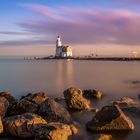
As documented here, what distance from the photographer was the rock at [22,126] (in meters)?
11.8

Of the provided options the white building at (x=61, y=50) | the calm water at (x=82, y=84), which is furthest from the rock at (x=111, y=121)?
the white building at (x=61, y=50)

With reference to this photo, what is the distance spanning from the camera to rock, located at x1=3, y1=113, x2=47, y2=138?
11.8 metres

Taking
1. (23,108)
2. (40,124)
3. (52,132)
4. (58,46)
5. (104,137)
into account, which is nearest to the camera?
(52,132)

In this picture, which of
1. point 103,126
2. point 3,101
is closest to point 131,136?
point 103,126

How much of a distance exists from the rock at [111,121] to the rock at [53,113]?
125 cm

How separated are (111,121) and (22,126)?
3.40 meters

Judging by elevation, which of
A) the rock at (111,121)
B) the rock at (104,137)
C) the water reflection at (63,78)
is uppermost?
the rock at (111,121)

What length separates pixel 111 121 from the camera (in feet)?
41.2

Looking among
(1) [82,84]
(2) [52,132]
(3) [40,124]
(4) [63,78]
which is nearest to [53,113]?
(3) [40,124]

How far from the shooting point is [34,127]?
11852 millimetres

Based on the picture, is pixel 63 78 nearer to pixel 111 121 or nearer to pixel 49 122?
pixel 49 122

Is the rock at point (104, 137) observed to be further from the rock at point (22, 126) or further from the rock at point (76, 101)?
the rock at point (76, 101)

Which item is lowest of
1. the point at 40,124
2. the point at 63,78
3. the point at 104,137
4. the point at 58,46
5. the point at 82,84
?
the point at 63,78

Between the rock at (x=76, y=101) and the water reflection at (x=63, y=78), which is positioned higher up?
the rock at (x=76, y=101)
